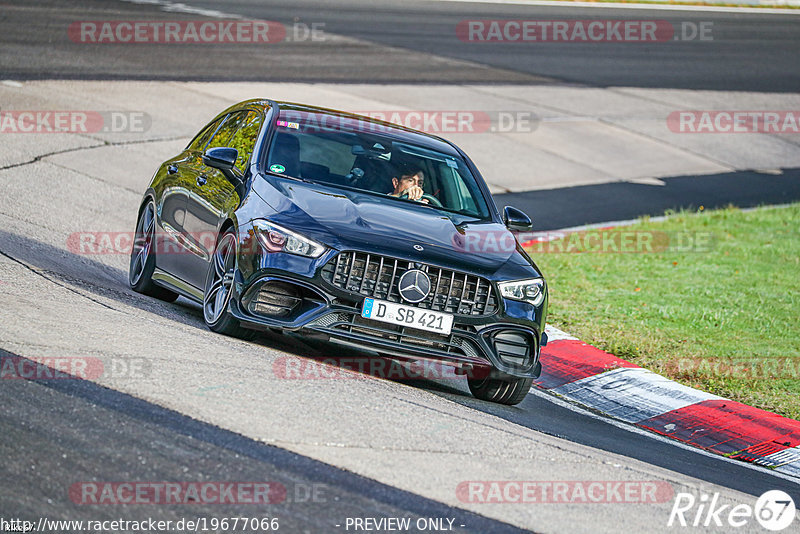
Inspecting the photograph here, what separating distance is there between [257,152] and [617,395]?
10.6ft

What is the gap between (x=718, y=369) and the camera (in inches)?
390

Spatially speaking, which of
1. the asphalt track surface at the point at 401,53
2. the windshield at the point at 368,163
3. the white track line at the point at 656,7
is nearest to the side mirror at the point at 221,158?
the windshield at the point at 368,163

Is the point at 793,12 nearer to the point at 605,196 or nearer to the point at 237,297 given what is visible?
the point at 605,196

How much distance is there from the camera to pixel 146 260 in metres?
9.46

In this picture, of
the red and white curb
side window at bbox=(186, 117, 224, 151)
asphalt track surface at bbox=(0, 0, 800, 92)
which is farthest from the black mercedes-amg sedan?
asphalt track surface at bbox=(0, 0, 800, 92)

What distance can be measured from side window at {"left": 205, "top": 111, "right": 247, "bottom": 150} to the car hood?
1.40 m

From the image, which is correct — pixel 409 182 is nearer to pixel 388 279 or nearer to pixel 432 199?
pixel 432 199

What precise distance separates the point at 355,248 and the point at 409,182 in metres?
1.50

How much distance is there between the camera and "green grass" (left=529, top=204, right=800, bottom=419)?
388 inches

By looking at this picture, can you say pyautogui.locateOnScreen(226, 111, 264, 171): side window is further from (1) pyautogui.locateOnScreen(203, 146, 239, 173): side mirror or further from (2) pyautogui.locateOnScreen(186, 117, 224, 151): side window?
(2) pyautogui.locateOnScreen(186, 117, 224, 151): side window

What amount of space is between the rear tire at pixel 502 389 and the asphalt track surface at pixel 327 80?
0.13 m

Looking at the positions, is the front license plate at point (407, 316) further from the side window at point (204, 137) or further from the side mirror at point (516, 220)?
the side window at point (204, 137)

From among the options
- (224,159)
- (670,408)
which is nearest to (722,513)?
(670,408)

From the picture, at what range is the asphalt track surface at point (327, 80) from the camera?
5.18 metres
